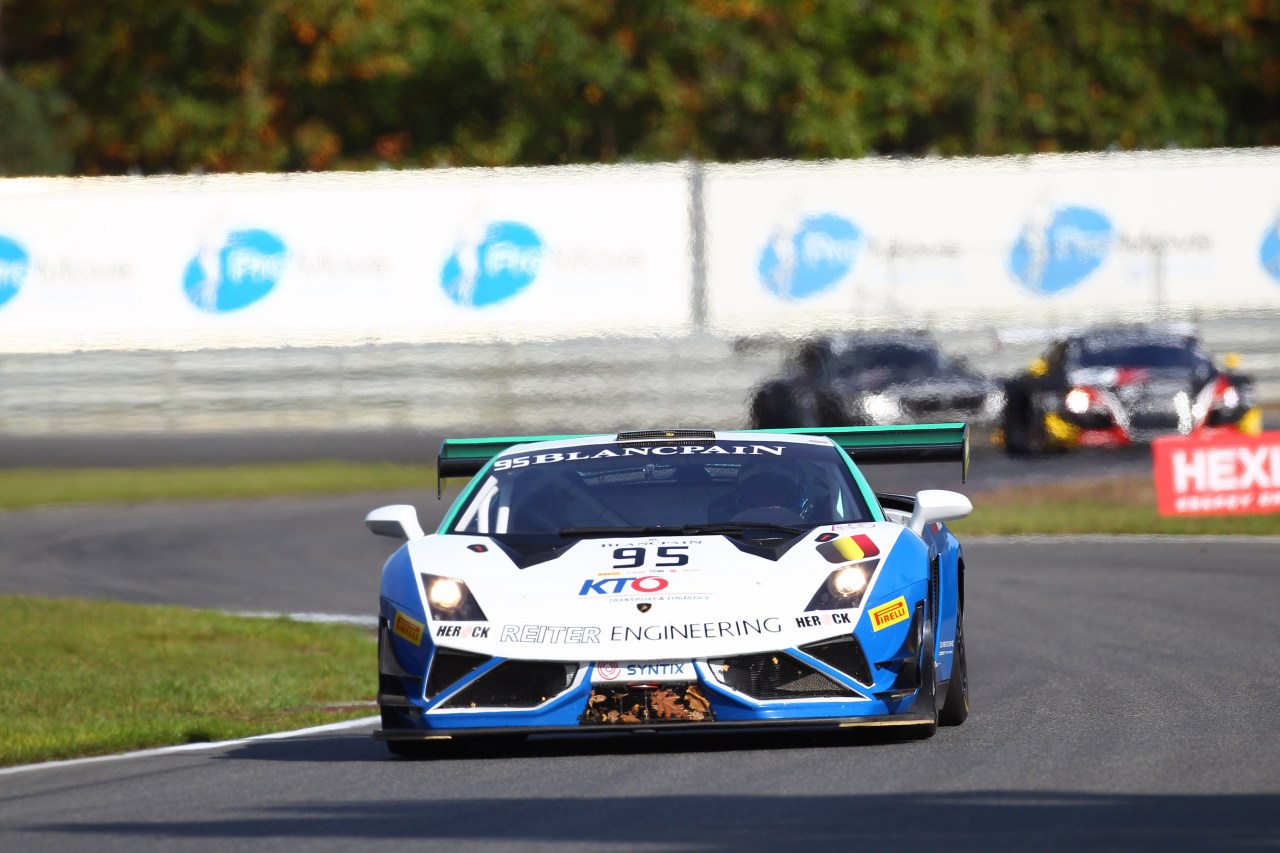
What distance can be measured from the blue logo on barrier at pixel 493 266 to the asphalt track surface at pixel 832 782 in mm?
18850

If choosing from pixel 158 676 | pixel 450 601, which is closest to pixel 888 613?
pixel 450 601

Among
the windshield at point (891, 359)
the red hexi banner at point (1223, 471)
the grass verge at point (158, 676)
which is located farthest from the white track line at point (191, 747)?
the windshield at point (891, 359)

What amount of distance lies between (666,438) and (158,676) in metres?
3.96

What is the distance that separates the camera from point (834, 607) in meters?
8.47

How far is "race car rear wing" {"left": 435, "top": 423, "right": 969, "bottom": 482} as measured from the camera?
1017 centimetres

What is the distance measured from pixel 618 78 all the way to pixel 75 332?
12147 mm

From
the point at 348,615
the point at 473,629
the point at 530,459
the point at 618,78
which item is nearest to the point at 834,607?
the point at 473,629

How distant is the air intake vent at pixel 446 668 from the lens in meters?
8.46

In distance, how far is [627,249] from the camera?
3175cm

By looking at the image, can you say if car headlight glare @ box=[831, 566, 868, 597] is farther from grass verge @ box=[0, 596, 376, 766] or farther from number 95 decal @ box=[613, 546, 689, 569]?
grass verge @ box=[0, 596, 376, 766]

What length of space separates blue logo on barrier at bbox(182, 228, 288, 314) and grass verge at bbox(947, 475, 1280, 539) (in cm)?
1174

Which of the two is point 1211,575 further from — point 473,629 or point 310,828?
point 310,828

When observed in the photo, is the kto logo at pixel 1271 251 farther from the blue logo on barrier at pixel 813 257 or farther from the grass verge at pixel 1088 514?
the grass verge at pixel 1088 514

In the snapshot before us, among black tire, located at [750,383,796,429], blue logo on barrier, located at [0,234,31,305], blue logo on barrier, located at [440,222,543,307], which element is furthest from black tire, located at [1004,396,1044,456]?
blue logo on barrier, located at [0,234,31,305]
